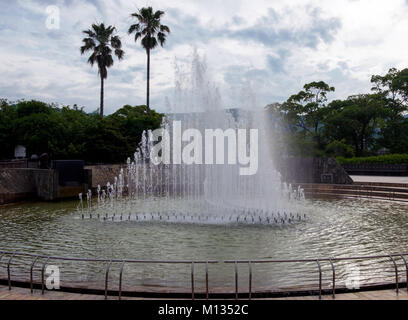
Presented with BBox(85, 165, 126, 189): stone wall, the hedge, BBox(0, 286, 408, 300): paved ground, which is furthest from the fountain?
the hedge

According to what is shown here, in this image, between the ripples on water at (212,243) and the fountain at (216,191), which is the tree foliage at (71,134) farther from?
the ripples on water at (212,243)

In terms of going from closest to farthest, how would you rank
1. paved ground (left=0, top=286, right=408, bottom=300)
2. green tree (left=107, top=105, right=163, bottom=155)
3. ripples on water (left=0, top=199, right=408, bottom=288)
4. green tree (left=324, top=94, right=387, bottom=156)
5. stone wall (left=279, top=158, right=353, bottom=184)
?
paved ground (left=0, top=286, right=408, bottom=300) < ripples on water (left=0, top=199, right=408, bottom=288) < stone wall (left=279, top=158, right=353, bottom=184) < green tree (left=107, top=105, right=163, bottom=155) < green tree (left=324, top=94, right=387, bottom=156)

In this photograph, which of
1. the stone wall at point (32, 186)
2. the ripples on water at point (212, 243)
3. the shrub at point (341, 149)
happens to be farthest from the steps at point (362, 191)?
the shrub at point (341, 149)

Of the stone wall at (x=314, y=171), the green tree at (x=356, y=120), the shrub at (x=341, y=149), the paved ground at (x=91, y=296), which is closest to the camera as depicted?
the paved ground at (x=91, y=296)

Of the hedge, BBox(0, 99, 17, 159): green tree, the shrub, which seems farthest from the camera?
the shrub

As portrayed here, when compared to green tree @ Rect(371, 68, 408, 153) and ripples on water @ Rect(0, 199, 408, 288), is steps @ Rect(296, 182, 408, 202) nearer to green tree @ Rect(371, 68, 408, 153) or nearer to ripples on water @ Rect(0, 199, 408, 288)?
ripples on water @ Rect(0, 199, 408, 288)

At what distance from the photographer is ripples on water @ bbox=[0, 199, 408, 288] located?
7445 mm

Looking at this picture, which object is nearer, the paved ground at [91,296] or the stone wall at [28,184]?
the paved ground at [91,296]

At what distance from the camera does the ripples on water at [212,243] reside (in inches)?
293

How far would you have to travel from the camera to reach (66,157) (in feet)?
106

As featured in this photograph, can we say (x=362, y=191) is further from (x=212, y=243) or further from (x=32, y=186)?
(x=32, y=186)

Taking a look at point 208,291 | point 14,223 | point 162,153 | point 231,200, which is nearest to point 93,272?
point 208,291

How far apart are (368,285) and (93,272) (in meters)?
5.28

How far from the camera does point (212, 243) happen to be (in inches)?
408
